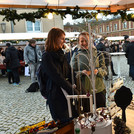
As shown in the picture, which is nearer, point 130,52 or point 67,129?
point 67,129

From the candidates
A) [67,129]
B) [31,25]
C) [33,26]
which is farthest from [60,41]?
[31,25]

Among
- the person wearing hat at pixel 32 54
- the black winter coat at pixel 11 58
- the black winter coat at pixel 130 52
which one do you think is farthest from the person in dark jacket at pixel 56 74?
the black winter coat at pixel 11 58

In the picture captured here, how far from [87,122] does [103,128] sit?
0.12 metres

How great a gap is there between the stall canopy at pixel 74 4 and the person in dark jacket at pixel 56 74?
2.17 metres

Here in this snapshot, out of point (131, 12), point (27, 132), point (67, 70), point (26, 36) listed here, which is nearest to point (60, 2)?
point (131, 12)

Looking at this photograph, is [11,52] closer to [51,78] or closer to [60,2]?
[60,2]

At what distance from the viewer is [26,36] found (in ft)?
28.7

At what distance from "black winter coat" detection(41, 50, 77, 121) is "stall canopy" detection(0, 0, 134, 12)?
7.52 feet

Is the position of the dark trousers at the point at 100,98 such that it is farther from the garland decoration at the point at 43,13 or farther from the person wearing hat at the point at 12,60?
the person wearing hat at the point at 12,60

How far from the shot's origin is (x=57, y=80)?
1618 millimetres

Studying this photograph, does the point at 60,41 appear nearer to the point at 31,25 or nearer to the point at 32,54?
the point at 32,54

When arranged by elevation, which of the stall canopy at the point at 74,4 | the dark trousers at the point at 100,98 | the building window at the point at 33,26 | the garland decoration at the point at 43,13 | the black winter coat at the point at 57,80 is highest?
the building window at the point at 33,26

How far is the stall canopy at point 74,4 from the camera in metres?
3.58

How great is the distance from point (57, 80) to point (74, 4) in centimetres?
288
